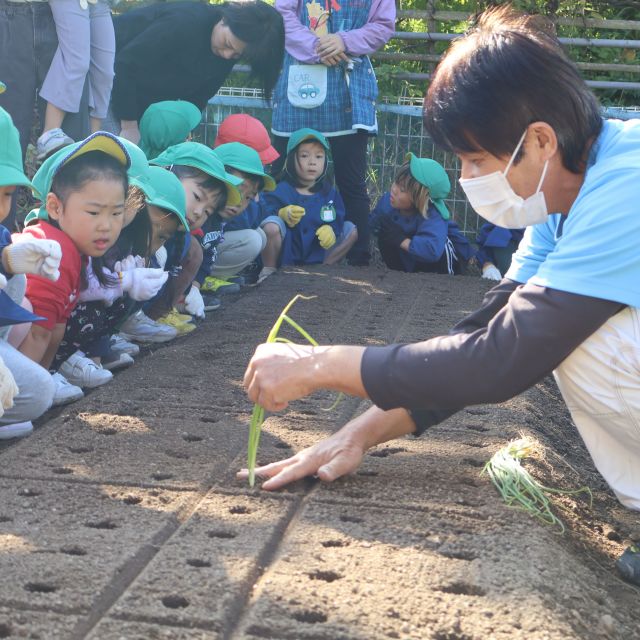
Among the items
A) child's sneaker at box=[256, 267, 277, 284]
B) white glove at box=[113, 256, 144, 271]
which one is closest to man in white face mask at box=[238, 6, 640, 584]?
white glove at box=[113, 256, 144, 271]

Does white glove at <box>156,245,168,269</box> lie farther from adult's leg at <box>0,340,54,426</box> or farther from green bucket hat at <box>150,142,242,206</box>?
adult's leg at <box>0,340,54,426</box>

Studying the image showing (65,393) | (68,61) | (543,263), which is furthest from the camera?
(68,61)

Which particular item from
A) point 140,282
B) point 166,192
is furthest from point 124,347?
point 166,192

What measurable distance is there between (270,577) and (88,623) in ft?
1.21

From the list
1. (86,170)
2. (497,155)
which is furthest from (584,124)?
(86,170)

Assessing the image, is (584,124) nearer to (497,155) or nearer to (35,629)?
(497,155)

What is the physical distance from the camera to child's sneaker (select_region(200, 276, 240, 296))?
5.53m

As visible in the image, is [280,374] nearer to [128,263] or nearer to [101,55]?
[128,263]

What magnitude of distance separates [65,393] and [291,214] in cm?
281

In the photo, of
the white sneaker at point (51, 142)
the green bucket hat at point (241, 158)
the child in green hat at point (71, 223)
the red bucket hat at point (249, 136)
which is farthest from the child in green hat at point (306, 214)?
the child in green hat at point (71, 223)

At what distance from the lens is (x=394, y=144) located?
24.5 ft

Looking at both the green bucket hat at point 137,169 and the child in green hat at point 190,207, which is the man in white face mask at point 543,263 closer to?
the green bucket hat at point 137,169

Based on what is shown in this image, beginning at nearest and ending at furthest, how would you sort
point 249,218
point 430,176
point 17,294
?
point 17,294 < point 249,218 < point 430,176

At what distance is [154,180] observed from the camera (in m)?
4.04
